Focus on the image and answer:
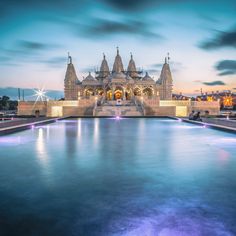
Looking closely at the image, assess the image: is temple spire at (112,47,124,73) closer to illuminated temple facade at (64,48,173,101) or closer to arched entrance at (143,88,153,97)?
illuminated temple facade at (64,48,173,101)

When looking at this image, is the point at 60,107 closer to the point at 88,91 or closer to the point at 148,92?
the point at 88,91

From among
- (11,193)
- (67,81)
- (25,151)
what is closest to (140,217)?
(11,193)

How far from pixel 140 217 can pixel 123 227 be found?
0.37 meters

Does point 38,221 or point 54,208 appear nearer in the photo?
point 38,221

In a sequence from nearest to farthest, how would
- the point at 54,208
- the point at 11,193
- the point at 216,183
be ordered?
the point at 54,208, the point at 11,193, the point at 216,183

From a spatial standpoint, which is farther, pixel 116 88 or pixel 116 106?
pixel 116 88

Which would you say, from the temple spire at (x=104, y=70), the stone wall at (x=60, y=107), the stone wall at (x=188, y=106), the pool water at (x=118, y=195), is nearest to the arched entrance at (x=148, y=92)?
the temple spire at (x=104, y=70)

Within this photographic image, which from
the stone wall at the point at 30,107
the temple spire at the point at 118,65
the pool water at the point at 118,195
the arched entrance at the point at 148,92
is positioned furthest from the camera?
the temple spire at the point at 118,65

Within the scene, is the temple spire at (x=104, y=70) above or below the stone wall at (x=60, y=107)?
above

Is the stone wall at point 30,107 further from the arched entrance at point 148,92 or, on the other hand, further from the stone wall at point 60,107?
the arched entrance at point 148,92

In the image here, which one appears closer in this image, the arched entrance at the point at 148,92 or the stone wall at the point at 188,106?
the stone wall at the point at 188,106

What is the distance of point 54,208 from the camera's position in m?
3.98

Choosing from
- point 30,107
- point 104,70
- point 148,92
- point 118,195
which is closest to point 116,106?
point 30,107

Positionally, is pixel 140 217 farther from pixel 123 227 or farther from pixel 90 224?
pixel 90 224
